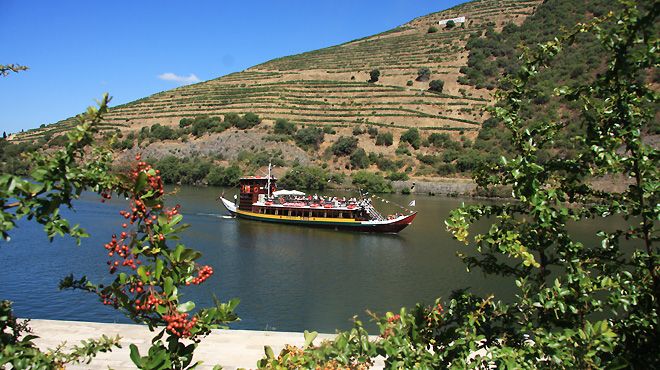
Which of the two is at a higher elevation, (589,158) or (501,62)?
(501,62)

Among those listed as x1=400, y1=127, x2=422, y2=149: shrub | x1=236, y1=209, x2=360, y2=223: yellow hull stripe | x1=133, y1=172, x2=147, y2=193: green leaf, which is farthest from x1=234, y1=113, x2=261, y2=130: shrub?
x1=133, y1=172, x2=147, y2=193: green leaf

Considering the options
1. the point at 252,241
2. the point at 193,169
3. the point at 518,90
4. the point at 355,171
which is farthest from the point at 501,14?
the point at 518,90

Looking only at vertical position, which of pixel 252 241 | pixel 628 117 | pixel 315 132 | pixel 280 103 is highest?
pixel 280 103

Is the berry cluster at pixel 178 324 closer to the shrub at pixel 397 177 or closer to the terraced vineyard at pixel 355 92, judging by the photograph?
the shrub at pixel 397 177

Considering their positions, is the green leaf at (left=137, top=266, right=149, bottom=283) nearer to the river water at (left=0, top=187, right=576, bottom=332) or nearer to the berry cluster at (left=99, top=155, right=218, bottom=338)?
the berry cluster at (left=99, top=155, right=218, bottom=338)

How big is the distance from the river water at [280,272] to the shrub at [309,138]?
30.7 metres

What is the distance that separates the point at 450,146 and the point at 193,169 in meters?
29.7

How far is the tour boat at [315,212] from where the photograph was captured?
34.1 m

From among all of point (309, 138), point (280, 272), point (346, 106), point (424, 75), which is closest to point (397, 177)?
point (309, 138)

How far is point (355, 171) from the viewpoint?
6116 cm

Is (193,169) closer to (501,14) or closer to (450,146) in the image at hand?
(450,146)

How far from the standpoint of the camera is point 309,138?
6519 centimetres

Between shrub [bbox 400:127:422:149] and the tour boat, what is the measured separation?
28.8 metres

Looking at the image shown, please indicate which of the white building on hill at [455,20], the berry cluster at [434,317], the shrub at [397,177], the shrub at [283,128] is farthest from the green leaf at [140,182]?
the white building on hill at [455,20]
